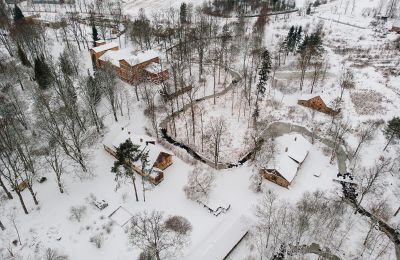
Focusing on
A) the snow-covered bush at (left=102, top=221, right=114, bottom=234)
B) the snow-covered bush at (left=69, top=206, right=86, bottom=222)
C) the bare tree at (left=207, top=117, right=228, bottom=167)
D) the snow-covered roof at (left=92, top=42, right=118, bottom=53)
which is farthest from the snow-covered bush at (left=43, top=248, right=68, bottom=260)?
the snow-covered roof at (left=92, top=42, right=118, bottom=53)

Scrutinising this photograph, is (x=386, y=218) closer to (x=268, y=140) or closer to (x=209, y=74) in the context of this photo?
(x=268, y=140)

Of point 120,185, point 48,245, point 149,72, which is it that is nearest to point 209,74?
point 149,72

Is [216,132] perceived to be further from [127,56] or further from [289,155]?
[127,56]

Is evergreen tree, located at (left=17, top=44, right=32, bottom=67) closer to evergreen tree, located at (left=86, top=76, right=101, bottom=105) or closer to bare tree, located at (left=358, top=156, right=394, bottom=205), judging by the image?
evergreen tree, located at (left=86, top=76, right=101, bottom=105)

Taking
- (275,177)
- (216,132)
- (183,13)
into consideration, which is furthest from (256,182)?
(183,13)

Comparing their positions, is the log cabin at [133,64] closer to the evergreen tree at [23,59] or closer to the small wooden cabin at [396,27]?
the evergreen tree at [23,59]

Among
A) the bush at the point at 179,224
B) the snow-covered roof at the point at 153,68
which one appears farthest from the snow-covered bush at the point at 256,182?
the snow-covered roof at the point at 153,68
